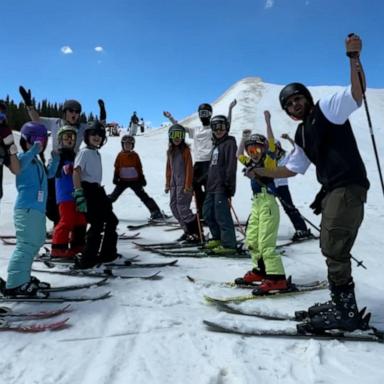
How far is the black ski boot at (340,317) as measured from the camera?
11.2 feet

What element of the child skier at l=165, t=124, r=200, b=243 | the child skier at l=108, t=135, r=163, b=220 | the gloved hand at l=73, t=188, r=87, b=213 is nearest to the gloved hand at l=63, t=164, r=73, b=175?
the gloved hand at l=73, t=188, r=87, b=213

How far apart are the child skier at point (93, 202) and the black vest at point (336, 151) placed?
336cm

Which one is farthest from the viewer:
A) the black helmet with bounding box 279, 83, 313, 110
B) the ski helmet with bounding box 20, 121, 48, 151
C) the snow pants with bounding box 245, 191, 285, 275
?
the snow pants with bounding box 245, 191, 285, 275

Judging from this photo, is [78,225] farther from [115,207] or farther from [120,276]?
[115,207]

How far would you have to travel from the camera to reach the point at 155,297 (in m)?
4.38

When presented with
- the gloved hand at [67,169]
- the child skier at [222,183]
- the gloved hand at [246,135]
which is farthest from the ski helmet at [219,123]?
the gloved hand at [67,169]

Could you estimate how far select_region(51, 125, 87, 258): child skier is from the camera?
20.2 feet

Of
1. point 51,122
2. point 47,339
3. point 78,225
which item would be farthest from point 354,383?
point 51,122

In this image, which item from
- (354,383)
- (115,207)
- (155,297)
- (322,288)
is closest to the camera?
(354,383)

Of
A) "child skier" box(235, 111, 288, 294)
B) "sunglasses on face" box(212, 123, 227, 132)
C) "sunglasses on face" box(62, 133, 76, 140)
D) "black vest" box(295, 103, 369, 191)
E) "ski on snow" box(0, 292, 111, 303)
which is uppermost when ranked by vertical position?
"sunglasses on face" box(212, 123, 227, 132)

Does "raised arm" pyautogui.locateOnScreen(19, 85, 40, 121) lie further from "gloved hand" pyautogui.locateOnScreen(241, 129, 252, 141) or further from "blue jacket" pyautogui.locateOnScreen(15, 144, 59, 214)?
"gloved hand" pyautogui.locateOnScreen(241, 129, 252, 141)

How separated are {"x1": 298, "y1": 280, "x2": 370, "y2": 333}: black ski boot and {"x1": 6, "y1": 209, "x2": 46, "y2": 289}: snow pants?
2841 mm

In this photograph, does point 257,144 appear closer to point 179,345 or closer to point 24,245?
point 179,345

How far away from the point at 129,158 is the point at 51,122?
2804 mm
